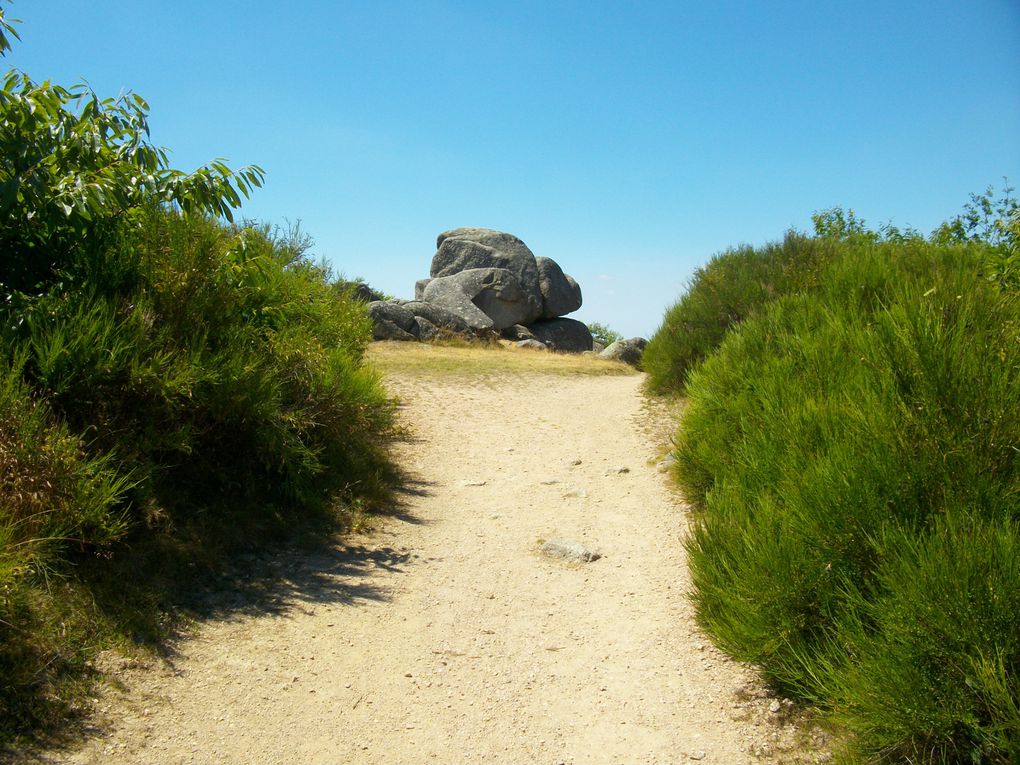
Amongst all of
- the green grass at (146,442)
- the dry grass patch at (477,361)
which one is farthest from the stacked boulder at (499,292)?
the green grass at (146,442)

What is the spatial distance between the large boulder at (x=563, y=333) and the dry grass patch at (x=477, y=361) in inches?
232

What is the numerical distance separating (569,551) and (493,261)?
20.0 m

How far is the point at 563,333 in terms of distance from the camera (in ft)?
86.8

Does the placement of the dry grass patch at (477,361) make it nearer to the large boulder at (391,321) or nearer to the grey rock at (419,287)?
the large boulder at (391,321)

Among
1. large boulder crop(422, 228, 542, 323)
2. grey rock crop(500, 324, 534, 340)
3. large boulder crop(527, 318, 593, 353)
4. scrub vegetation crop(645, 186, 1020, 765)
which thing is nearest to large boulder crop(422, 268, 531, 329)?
grey rock crop(500, 324, 534, 340)

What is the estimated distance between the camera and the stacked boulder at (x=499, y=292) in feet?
72.2

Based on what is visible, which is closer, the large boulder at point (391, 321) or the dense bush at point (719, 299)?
the dense bush at point (719, 299)

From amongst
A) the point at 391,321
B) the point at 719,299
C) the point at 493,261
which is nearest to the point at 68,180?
the point at 719,299

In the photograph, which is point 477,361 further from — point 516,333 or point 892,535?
point 892,535

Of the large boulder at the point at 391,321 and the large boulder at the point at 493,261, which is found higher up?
the large boulder at the point at 493,261

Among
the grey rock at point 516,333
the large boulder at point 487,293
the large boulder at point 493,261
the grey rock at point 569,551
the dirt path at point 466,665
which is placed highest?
the large boulder at point 493,261

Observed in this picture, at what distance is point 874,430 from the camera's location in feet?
13.2

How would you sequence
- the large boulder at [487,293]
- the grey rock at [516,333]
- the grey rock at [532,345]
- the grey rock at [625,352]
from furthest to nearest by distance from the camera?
the grey rock at [516,333] < the large boulder at [487,293] < the grey rock at [532,345] < the grey rock at [625,352]

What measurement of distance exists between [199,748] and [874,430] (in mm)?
3605
